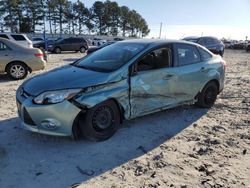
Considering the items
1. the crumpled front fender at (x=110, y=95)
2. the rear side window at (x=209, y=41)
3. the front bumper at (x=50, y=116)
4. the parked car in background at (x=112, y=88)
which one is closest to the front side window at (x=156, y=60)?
the parked car in background at (x=112, y=88)

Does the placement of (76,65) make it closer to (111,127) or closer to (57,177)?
(111,127)

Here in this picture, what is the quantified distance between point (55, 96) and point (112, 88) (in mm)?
870

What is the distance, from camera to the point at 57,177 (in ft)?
11.7

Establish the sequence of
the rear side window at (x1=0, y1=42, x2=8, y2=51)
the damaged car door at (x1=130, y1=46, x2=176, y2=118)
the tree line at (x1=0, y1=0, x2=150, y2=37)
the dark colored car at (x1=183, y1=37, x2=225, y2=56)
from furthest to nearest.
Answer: the tree line at (x1=0, y1=0, x2=150, y2=37), the dark colored car at (x1=183, y1=37, x2=225, y2=56), the rear side window at (x1=0, y1=42, x2=8, y2=51), the damaged car door at (x1=130, y1=46, x2=176, y2=118)

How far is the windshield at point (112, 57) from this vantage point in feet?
16.0

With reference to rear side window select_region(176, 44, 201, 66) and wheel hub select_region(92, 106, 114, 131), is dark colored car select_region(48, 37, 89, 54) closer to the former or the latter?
rear side window select_region(176, 44, 201, 66)

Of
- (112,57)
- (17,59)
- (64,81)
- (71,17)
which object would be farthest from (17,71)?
(71,17)

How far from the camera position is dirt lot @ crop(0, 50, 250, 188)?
356 cm

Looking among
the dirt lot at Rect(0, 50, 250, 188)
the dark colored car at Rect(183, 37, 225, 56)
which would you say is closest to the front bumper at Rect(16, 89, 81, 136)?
the dirt lot at Rect(0, 50, 250, 188)

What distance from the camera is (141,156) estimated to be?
4188 mm

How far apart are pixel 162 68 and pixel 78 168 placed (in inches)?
94.7

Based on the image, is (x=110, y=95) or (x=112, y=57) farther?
(x=112, y=57)

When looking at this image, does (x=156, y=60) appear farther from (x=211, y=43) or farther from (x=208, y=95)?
(x=211, y=43)

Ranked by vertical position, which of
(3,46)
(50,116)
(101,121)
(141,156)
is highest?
(3,46)
